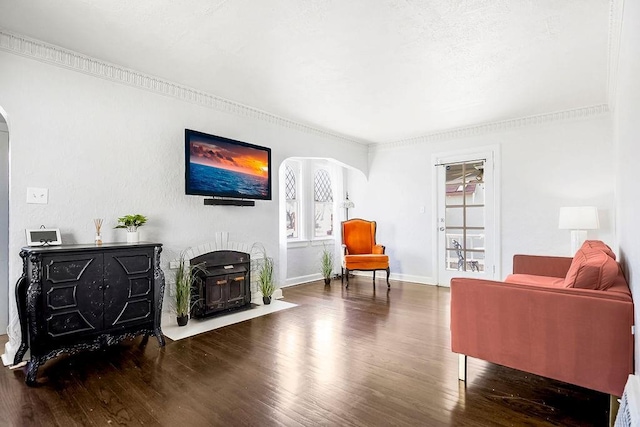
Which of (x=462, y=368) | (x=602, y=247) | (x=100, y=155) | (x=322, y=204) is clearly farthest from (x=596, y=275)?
(x=322, y=204)

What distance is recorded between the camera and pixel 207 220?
3.87 m

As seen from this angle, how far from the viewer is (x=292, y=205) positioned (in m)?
6.02

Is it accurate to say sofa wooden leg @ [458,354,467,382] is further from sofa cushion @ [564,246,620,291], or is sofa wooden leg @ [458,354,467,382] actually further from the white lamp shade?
the white lamp shade

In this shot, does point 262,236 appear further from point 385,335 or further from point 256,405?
point 256,405

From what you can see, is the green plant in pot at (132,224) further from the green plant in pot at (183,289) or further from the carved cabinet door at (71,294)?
the green plant in pot at (183,289)

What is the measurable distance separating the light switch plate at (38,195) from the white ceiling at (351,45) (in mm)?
1156

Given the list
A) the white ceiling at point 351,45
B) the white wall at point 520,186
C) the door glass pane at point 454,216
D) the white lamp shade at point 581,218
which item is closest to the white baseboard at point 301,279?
the white wall at point 520,186

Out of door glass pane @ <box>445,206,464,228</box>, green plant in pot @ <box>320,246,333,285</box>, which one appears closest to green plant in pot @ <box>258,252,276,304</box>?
green plant in pot @ <box>320,246,333,285</box>

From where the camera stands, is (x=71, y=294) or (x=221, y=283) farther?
(x=221, y=283)

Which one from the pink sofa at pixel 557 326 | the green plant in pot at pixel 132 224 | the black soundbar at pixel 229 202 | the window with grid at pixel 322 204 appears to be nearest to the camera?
the pink sofa at pixel 557 326

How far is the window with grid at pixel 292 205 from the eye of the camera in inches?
234

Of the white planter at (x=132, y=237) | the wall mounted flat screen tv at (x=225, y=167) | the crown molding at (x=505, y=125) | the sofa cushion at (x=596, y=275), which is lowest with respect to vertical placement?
the sofa cushion at (x=596, y=275)

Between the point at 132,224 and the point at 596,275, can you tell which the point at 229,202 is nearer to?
the point at 132,224

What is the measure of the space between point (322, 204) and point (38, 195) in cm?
435
